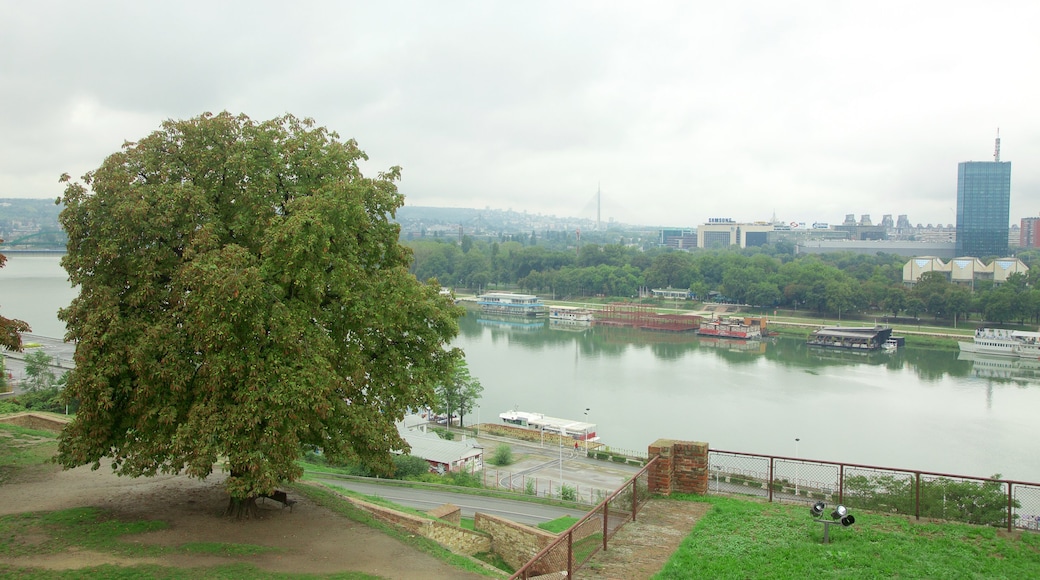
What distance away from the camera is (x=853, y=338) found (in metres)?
47.2

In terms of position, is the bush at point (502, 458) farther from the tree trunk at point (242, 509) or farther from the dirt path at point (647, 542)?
the dirt path at point (647, 542)

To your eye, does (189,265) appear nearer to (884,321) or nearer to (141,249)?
(141,249)

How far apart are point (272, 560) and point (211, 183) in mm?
4180

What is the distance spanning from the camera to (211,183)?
8430mm

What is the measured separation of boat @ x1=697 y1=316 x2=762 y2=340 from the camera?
5191cm

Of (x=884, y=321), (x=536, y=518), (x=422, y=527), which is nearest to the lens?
(x=422, y=527)

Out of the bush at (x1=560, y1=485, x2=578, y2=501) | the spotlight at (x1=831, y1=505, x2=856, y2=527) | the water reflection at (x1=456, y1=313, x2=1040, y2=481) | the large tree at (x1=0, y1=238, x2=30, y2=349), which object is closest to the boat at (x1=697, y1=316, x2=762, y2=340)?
the water reflection at (x1=456, y1=313, x2=1040, y2=481)

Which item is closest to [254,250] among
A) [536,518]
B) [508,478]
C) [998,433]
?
[536,518]

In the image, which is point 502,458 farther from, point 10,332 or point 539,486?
point 10,332

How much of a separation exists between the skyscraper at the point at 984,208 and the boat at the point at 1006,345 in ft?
220

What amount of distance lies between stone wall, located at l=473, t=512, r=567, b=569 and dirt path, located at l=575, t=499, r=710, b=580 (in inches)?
61.9

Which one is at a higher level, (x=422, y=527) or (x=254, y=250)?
(x=254, y=250)

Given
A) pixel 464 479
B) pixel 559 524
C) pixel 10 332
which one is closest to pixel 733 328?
pixel 464 479

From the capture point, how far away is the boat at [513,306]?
66.9 meters
